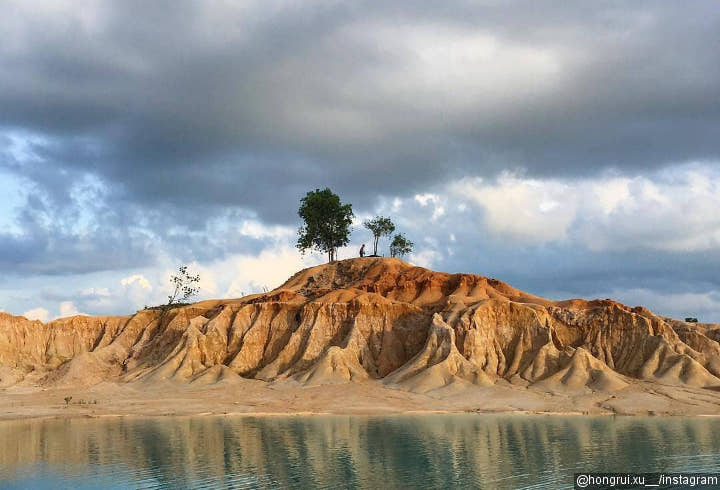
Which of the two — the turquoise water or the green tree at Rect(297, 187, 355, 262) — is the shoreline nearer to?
the turquoise water

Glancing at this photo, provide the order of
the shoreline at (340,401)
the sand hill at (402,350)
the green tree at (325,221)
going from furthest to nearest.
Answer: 1. the green tree at (325,221)
2. the sand hill at (402,350)
3. the shoreline at (340,401)

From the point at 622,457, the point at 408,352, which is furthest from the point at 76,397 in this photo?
the point at 622,457

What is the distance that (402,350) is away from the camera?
105 meters

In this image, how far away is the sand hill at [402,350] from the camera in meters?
88.5

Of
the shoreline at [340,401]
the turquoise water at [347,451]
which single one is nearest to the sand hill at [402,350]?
the shoreline at [340,401]

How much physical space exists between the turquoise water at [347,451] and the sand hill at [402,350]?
1614 centimetres

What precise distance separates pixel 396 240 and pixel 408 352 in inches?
1956

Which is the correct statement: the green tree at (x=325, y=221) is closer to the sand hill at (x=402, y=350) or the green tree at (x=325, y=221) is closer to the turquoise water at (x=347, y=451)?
the sand hill at (x=402, y=350)

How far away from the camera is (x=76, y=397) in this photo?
94000mm

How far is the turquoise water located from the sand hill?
16140mm

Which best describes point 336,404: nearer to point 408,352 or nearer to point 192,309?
point 408,352

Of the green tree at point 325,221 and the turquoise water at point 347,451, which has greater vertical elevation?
the green tree at point 325,221

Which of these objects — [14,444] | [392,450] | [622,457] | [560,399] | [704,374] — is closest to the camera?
[622,457]

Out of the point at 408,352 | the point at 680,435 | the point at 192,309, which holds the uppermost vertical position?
the point at 192,309
